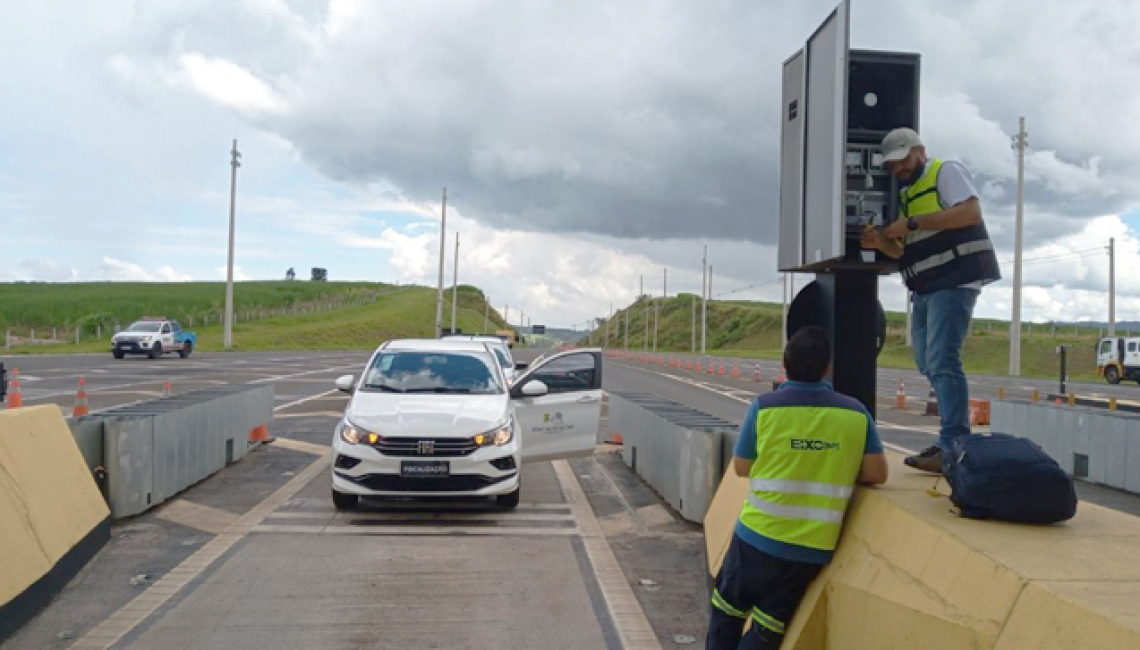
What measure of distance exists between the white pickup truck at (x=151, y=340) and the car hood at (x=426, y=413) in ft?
125

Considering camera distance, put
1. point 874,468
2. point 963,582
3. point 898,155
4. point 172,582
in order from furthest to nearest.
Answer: point 172,582 < point 898,155 < point 874,468 < point 963,582

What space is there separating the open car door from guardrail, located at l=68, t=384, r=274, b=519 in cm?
352

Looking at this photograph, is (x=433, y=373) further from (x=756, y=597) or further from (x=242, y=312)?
(x=242, y=312)

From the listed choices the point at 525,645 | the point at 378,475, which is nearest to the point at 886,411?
the point at 378,475

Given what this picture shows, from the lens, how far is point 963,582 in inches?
130

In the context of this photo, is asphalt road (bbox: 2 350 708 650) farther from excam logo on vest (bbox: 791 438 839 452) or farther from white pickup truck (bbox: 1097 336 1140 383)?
white pickup truck (bbox: 1097 336 1140 383)

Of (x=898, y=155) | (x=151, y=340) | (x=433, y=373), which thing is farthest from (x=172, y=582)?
(x=151, y=340)

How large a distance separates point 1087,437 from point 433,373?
8.53 meters

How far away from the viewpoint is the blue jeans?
5098 mm

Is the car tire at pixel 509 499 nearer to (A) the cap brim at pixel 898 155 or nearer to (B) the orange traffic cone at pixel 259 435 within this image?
(A) the cap brim at pixel 898 155

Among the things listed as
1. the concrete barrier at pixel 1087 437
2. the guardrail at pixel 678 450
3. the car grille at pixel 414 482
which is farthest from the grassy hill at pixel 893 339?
the car grille at pixel 414 482

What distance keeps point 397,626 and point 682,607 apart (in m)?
1.84

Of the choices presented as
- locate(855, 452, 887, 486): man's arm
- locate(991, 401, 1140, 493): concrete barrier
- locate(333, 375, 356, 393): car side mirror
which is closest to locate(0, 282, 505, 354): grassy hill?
locate(333, 375, 356, 393): car side mirror

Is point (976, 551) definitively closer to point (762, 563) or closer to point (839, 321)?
point (762, 563)
